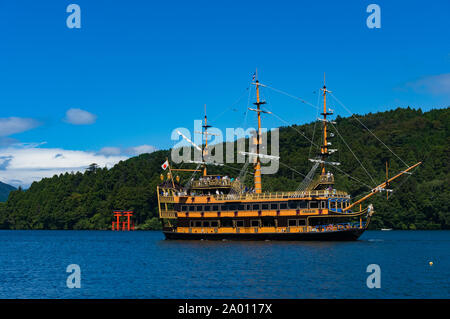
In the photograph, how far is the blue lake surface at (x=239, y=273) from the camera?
34.6 metres

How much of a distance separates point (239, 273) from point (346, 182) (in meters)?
90.7

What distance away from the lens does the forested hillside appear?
407 ft

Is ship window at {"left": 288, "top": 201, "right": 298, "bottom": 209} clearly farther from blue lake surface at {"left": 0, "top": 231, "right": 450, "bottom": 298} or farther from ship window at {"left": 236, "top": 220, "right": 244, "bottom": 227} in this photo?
ship window at {"left": 236, "top": 220, "right": 244, "bottom": 227}

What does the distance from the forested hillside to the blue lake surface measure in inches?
2165

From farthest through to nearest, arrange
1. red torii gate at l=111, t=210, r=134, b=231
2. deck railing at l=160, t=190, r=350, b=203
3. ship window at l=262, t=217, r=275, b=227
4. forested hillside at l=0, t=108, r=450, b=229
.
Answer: red torii gate at l=111, t=210, r=134, b=231
forested hillside at l=0, t=108, r=450, b=229
ship window at l=262, t=217, r=275, b=227
deck railing at l=160, t=190, r=350, b=203

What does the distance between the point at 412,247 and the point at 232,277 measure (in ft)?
112

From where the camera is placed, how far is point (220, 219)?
241ft

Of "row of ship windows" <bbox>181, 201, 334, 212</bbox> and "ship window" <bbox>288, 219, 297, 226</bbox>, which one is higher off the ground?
"row of ship windows" <bbox>181, 201, 334, 212</bbox>

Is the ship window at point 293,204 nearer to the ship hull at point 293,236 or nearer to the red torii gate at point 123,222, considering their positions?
the ship hull at point 293,236

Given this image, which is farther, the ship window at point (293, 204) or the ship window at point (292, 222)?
the ship window at point (292, 222)

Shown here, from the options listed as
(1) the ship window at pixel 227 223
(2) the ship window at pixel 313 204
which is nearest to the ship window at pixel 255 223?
(1) the ship window at pixel 227 223

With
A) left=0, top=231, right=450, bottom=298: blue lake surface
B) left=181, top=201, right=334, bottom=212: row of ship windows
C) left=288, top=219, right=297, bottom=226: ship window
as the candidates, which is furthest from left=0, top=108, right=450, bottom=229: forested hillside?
left=0, top=231, right=450, bottom=298: blue lake surface

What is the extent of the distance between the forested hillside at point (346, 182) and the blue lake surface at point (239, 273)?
54978mm
